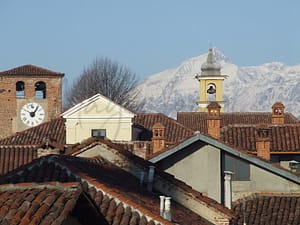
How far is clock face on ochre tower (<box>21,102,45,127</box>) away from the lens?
57.8 metres

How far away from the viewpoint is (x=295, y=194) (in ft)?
93.5

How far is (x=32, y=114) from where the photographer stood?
58344 mm

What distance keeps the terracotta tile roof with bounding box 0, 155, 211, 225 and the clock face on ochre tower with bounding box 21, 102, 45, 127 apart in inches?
1520

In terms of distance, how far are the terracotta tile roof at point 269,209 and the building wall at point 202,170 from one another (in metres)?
0.84

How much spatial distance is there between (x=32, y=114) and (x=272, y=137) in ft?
78.1

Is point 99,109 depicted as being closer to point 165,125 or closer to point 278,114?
point 165,125

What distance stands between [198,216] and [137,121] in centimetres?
3185

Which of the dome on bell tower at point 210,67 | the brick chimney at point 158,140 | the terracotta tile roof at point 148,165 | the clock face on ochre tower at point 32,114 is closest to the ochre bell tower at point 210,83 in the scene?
the dome on bell tower at point 210,67

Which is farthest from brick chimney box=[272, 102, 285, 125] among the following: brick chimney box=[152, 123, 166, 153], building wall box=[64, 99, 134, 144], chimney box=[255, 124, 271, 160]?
chimney box=[255, 124, 271, 160]

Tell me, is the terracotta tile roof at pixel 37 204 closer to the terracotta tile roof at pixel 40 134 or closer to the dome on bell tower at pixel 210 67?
the terracotta tile roof at pixel 40 134

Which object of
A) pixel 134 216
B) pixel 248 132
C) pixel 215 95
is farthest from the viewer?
pixel 215 95

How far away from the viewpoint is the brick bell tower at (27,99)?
57.6 m

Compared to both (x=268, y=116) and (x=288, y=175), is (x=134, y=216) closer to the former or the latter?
(x=288, y=175)

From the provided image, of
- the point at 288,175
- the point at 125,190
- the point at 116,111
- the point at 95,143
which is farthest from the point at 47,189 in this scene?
the point at 116,111
